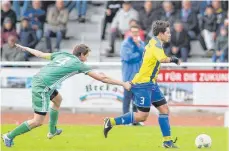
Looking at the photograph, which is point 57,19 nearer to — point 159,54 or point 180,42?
point 180,42

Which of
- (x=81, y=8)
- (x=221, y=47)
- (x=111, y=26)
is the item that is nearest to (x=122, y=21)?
(x=111, y=26)

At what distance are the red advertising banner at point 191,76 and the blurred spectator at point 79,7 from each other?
6.38 m

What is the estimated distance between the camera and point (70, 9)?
80.3 ft

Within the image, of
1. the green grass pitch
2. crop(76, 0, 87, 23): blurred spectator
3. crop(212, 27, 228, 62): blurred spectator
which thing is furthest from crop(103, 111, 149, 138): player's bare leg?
crop(76, 0, 87, 23): blurred spectator

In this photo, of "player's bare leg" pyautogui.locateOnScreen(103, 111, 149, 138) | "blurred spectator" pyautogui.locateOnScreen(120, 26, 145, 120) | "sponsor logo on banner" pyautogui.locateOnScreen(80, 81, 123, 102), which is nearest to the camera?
"player's bare leg" pyautogui.locateOnScreen(103, 111, 149, 138)

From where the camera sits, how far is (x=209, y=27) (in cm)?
2284

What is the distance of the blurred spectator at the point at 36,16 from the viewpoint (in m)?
23.7

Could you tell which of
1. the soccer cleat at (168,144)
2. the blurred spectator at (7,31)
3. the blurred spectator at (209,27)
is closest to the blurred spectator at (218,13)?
the blurred spectator at (209,27)

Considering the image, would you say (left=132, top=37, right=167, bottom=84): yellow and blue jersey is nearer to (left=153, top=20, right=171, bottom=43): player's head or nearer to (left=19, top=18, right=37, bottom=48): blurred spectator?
(left=153, top=20, right=171, bottom=43): player's head

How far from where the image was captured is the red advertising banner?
62.0ft

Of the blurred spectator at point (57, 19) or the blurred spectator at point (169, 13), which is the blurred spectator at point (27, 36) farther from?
the blurred spectator at point (169, 13)

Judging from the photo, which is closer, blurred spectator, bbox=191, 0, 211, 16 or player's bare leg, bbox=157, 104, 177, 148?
player's bare leg, bbox=157, 104, 177, 148

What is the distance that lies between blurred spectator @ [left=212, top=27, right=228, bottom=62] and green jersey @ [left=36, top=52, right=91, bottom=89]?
1029cm

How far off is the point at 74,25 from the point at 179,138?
1122cm
